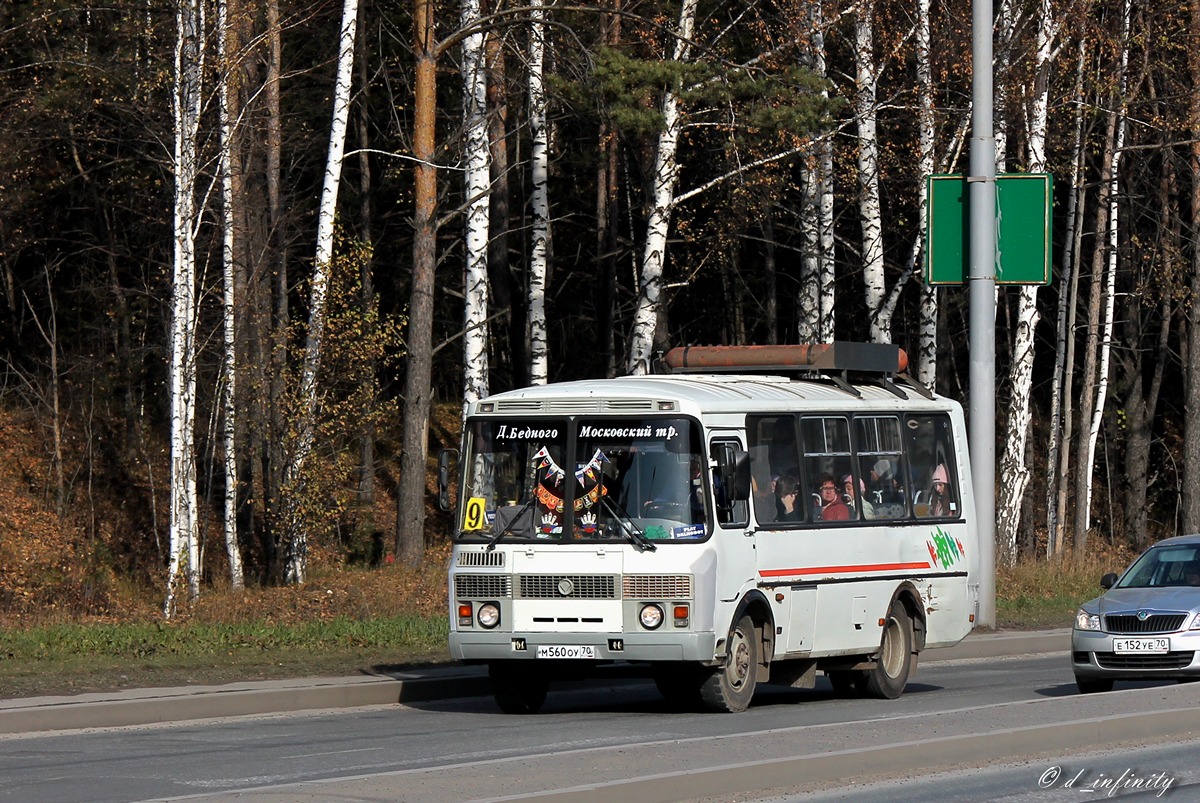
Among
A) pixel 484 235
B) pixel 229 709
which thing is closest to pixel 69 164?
pixel 484 235

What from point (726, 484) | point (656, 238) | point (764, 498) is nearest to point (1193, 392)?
point (656, 238)

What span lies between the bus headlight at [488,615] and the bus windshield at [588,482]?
594mm

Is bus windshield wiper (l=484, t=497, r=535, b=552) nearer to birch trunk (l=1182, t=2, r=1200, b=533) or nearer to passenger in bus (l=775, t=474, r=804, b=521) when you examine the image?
passenger in bus (l=775, t=474, r=804, b=521)

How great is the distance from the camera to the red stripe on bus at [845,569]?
15568 millimetres

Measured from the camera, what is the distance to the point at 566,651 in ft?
47.8

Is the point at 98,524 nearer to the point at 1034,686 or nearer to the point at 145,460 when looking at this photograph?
the point at 145,460

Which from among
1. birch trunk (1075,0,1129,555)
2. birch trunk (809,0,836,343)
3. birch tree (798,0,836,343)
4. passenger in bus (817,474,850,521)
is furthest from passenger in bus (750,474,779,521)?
birch trunk (1075,0,1129,555)

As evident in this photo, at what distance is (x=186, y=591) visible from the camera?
2781cm

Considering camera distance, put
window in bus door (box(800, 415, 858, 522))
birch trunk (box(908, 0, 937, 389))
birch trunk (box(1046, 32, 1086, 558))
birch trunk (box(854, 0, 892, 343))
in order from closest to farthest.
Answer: window in bus door (box(800, 415, 858, 522)) → birch trunk (box(854, 0, 892, 343)) → birch trunk (box(908, 0, 937, 389)) → birch trunk (box(1046, 32, 1086, 558))

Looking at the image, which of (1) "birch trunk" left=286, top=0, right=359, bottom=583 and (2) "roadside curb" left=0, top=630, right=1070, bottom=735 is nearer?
(2) "roadside curb" left=0, top=630, right=1070, bottom=735

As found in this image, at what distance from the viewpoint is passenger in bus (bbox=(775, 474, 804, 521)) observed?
15891 millimetres

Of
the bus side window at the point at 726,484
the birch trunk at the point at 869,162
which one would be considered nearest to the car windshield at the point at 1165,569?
the bus side window at the point at 726,484

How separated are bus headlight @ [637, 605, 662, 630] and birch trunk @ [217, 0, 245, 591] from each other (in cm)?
1557

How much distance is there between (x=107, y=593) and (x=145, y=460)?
25.7ft
